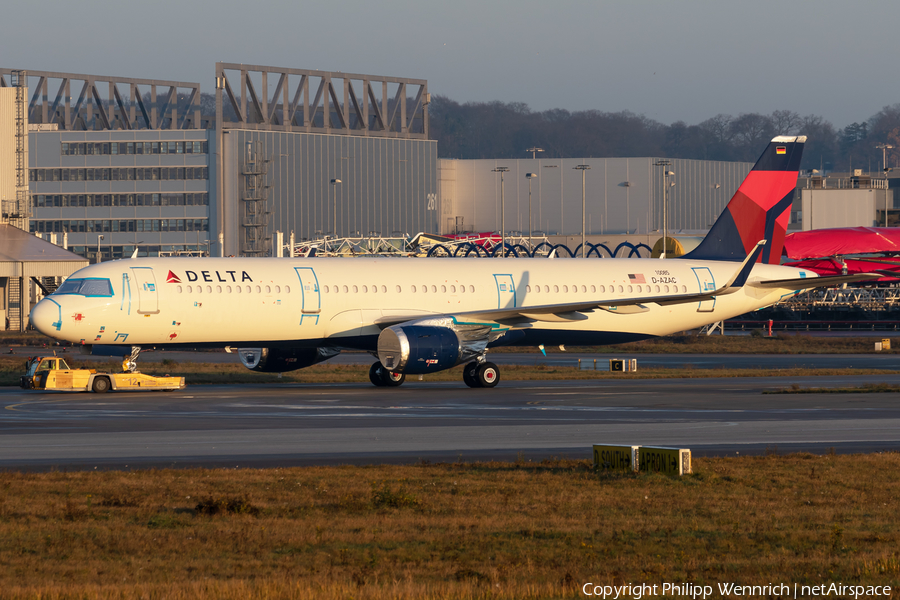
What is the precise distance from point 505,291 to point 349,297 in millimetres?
6180

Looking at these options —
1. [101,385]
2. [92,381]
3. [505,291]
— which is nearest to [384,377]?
[505,291]

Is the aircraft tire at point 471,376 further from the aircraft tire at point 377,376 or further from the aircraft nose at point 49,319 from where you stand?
the aircraft nose at point 49,319

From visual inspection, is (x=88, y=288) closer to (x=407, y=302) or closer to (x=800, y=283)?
(x=407, y=302)

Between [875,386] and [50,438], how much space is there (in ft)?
85.3

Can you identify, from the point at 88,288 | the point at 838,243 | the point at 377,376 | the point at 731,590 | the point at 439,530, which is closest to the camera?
the point at 731,590

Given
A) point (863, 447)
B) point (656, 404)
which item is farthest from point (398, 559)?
point (656, 404)

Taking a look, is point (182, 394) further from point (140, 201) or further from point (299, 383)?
point (140, 201)

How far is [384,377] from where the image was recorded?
129 feet

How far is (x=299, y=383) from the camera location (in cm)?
4138

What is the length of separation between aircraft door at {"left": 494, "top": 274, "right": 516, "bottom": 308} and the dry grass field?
2107cm

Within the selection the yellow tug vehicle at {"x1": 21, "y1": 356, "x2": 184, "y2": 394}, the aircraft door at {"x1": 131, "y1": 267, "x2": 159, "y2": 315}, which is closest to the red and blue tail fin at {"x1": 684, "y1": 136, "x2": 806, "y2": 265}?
the yellow tug vehicle at {"x1": 21, "y1": 356, "x2": 184, "y2": 394}

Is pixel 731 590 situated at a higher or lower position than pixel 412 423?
higher

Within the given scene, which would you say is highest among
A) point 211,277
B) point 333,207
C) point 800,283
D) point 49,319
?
point 333,207

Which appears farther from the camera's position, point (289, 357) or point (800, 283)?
point (800, 283)
